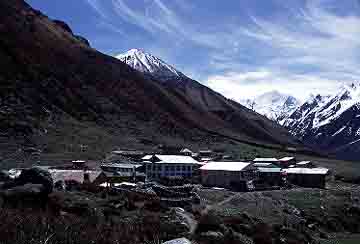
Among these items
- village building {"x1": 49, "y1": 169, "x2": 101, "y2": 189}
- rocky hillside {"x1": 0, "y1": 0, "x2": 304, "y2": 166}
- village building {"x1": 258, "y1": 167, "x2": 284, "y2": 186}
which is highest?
rocky hillside {"x1": 0, "y1": 0, "x2": 304, "y2": 166}

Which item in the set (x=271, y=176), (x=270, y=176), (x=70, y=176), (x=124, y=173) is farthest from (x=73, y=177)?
(x=271, y=176)

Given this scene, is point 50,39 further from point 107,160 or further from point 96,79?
point 107,160

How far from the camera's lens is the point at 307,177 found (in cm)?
9906

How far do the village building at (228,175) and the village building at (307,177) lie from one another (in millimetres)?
13978

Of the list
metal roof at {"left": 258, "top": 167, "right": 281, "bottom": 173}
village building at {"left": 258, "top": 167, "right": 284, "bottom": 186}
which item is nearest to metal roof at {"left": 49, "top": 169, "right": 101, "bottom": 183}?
village building at {"left": 258, "top": 167, "right": 284, "bottom": 186}

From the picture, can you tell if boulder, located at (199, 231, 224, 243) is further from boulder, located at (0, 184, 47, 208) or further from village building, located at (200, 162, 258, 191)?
village building, located at (200, 162, 258, 191)

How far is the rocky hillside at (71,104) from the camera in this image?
383 ft

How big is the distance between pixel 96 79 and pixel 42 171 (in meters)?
140

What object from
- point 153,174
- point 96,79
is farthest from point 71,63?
point 153,174

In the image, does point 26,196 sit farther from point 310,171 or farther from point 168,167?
point 310,171

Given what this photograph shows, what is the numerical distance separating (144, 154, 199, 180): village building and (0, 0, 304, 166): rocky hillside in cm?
2109

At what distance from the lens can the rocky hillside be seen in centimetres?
11667

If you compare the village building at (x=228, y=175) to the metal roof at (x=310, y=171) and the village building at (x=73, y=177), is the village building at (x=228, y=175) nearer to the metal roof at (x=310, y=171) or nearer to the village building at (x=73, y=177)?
the metal roof at (x=310, y=171)

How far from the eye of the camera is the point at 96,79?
6978 inches
